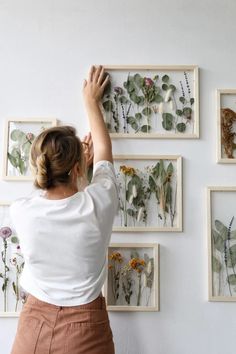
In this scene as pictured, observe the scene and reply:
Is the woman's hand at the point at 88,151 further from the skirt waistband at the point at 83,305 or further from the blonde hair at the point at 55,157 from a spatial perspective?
the skirt waistband at the point at 83,305

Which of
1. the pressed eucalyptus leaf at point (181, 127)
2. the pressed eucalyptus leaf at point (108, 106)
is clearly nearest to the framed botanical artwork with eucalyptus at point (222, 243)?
the pressed eucalyptus leaf at point (181, 127)

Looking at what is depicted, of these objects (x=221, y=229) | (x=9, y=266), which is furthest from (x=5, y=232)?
(x=221, y=229)

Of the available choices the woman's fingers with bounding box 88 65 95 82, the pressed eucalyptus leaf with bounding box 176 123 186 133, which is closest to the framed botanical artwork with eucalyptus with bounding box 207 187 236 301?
the pressed eucalyptus leaf with bounding box 176 123 186 133

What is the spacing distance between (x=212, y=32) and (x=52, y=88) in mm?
583

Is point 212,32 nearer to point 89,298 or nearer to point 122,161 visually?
point 122,161

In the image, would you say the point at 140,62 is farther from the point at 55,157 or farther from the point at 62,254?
the point at 62,254

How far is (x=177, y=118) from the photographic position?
4.42 feet

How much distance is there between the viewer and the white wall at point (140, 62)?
1277mm

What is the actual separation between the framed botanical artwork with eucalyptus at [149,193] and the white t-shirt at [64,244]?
268 mm

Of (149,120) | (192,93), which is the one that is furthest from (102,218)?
(192,93)

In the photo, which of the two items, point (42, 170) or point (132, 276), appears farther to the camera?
point (132, 276)

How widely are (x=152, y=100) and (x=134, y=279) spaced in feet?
1.94

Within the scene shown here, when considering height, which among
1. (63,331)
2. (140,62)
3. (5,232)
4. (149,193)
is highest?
(140,62)

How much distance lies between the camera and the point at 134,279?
1275mm
